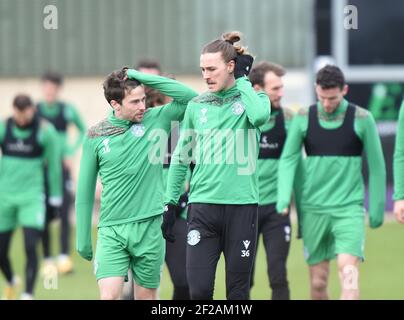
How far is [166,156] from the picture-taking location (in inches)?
412

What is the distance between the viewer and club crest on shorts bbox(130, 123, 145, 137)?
913 cm

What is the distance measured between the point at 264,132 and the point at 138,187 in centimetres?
254

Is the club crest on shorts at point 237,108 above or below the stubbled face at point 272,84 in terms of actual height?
below

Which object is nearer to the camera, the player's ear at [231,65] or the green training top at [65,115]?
the player's ear at [231,65]

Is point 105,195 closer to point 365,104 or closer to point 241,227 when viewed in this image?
point 241,227

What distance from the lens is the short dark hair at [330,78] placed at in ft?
34.4

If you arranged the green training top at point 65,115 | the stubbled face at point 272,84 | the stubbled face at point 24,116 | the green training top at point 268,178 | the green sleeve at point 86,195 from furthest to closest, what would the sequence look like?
1. the green training top at point 65,115
2. the stubbled face at point 24,116
3. the green training top at point 268,178
4. the stubbled face at point 272,84
5. the green sleeve at point 86,195

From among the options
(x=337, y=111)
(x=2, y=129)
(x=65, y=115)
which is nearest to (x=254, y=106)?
(x=337, y=111)

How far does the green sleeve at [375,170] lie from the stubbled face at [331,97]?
286mm

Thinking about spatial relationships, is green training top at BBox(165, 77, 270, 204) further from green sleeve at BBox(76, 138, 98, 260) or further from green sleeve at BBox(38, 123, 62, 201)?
green sleeve at BBox(38, 123, 62, 201)

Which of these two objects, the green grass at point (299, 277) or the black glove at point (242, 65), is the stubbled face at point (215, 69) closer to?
the black glove at point (242, 65)

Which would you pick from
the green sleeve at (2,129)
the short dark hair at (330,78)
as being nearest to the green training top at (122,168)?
the short dark hair at (330,78)

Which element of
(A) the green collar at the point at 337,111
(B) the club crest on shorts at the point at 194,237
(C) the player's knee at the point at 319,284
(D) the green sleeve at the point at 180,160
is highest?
(A) the green collar at the point at 337,111

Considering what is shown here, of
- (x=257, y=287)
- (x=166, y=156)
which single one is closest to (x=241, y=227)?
(x=166, y=156)
